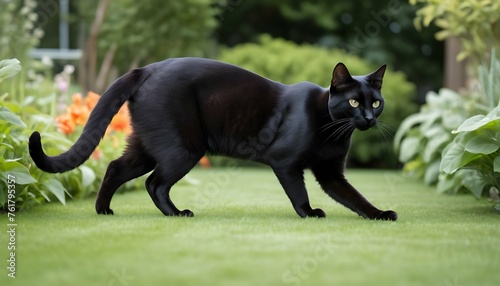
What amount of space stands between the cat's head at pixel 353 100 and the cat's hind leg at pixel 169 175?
69 cm

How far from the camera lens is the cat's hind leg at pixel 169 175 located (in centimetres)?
299

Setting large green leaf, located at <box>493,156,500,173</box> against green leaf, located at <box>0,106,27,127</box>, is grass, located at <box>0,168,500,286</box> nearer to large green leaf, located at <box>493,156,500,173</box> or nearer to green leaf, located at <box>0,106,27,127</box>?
large green leaf, located at <box>493,156,500,173</box>

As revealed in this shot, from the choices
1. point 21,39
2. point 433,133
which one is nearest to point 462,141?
point 433,133

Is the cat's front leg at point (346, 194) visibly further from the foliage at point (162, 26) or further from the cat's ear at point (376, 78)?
the foliage at point (162, 26)

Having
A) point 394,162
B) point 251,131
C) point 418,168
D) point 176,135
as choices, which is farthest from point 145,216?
point 394,162

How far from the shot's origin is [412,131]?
6156 millimetres

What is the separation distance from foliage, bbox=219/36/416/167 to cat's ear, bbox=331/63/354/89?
6.10 meters

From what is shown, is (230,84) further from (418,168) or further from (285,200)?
(418,168)

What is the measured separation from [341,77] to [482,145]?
2.51ft

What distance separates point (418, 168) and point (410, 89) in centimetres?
402

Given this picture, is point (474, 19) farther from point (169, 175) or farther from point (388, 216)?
point (169, 175)

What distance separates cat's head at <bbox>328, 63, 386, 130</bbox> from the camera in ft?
9.86

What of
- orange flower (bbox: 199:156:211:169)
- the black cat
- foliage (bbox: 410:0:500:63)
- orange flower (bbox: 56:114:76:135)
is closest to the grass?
the black cat

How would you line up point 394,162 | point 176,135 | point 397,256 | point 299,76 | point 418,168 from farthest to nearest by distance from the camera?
point 394,162
point 299,76
point 418,168
point 176,135
point 397,256
